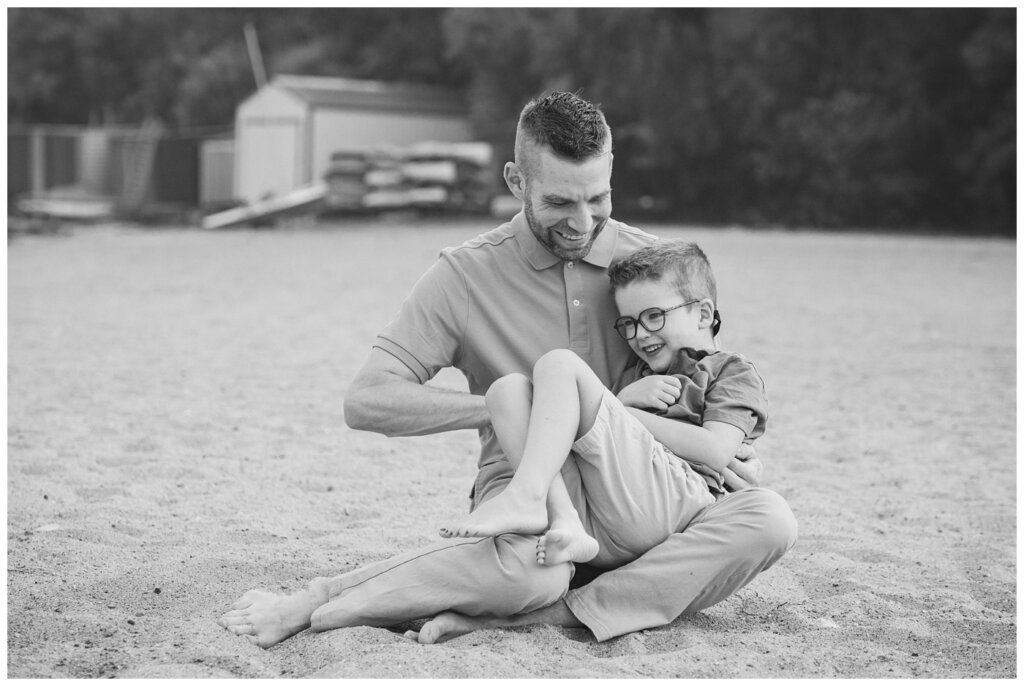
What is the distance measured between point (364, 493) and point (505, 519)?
199cm

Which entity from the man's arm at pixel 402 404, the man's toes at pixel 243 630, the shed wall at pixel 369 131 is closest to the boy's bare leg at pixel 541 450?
the man's arm at pixel 402 404

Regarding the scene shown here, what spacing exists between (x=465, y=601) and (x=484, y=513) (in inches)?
11.5

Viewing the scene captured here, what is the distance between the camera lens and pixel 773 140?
2489 cm

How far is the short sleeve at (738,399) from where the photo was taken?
3.22 meters

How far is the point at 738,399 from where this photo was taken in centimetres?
323

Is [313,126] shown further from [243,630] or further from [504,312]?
[243,630]

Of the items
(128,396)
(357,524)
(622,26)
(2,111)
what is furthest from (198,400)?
(622,26)

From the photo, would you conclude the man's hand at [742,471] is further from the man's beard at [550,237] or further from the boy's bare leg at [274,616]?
the boy's bare leg at [274,616]

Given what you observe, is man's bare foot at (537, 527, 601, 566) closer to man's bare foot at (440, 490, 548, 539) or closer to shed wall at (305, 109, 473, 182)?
man's bare foot at (440, 490, 548, 539)

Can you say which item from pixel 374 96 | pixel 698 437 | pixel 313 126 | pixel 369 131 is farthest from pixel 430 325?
pixel 374 96

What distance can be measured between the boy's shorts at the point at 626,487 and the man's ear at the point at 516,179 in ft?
2.06

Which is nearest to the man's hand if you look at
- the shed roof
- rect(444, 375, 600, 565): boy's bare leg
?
rect(444, 375, 600, 565): boy's bare leg

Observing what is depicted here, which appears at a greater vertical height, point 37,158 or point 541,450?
point 541,450

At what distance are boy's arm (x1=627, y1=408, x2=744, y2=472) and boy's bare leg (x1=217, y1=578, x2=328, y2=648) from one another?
95 cm
